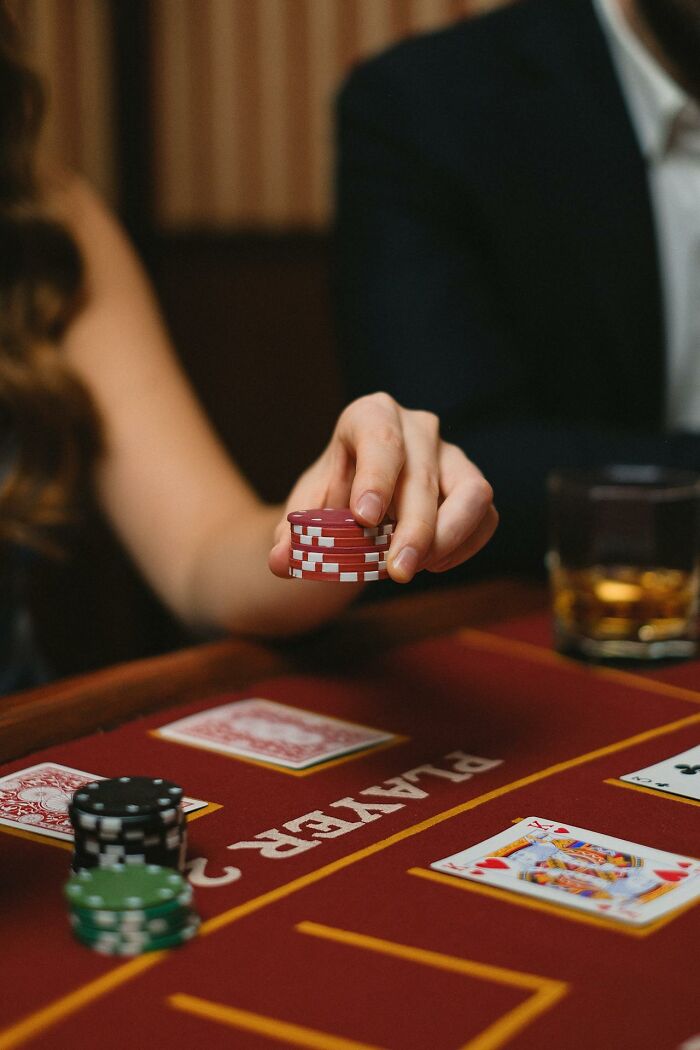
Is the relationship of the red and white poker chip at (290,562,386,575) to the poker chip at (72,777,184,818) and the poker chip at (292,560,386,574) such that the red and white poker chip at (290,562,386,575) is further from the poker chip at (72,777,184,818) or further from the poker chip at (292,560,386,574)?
the poker chip at (72,777,184,818)

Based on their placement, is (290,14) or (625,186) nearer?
(625,186)

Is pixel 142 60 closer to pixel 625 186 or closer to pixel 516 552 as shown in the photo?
pixel 625 186

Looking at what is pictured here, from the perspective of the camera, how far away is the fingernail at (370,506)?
937 millimetres

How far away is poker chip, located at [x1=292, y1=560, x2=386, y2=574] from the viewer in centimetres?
93

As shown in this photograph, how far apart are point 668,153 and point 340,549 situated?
1.46 meters

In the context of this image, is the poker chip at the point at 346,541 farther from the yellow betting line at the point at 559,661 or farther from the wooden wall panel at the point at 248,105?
the wooden wall panel at the point at 248,105

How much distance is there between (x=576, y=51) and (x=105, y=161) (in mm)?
2443

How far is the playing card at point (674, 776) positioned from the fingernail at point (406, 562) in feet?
0.76

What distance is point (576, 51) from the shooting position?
2.15 m

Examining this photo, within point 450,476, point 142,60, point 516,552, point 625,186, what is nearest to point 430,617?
point 516,552

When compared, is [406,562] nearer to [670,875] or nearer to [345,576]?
[345,576]

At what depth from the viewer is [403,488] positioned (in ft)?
3.27

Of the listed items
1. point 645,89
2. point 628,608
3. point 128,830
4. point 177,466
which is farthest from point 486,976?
point 645,89

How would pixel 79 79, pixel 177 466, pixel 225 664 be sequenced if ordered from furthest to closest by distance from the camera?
pixel 79 79
pixel 177 466
pixel 225 664
